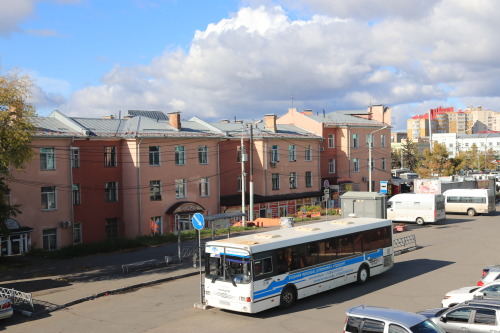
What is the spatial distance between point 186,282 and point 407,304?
8.96 metres

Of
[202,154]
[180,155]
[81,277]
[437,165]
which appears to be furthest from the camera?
[437,165]

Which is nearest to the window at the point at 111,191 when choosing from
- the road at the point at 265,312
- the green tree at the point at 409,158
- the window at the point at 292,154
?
the window at the point at 292,154

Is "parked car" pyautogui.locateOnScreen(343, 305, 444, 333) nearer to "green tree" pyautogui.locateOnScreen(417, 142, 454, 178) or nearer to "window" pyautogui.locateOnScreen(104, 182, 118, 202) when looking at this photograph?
"window" pyautogui.locateOnScreen(104, 182, 118, 202)

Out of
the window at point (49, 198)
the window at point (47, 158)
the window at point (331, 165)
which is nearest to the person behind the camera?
the window at point (47, 158)

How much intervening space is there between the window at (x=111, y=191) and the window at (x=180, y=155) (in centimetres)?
528

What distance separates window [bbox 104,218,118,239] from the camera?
3900 centimetres

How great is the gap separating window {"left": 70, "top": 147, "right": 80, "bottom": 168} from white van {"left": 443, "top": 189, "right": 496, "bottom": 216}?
3218 cm

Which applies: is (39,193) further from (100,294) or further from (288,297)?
(288,297)

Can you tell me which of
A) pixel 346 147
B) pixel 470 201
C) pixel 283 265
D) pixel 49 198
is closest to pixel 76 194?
pixel 49 198

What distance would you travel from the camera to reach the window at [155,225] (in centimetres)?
3953

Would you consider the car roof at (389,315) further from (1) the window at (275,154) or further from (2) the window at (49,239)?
(1) the window at (275,154)

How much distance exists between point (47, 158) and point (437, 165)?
2174 inches

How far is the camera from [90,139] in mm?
37375

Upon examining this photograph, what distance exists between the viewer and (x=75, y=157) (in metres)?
36.7
